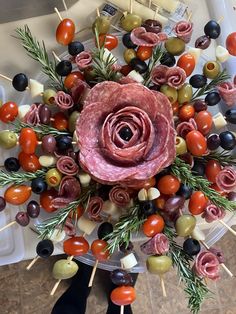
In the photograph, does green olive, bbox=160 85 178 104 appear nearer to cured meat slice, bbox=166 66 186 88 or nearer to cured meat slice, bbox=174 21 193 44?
cured meat slice, bbox=166 66 186 88

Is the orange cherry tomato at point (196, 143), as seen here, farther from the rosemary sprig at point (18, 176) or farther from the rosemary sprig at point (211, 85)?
the rosemary sprig at point (18, 176)

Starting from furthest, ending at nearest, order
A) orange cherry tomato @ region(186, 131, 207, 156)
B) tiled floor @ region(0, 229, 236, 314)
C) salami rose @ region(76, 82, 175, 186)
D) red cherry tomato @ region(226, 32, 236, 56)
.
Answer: tiled floor @ region(0, 229, 236, 314) < red cherry tomato @ region(226, 32, 236, 56) < orange cherry tomato @ region(186, 131, 207, 156) < salami rose @ region(76, 82, 175, 186)

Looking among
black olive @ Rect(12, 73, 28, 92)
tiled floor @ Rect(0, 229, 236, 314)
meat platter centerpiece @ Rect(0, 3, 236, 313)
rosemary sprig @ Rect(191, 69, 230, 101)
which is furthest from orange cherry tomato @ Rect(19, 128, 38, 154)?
tiled floor @ Rect(0, 229, 236, 314)

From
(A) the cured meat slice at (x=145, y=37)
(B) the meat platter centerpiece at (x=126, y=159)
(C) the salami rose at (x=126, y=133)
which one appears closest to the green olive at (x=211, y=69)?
(B) the meat platter centerpiece at (x=126, y=159)

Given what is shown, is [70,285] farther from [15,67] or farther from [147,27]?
[147,27]

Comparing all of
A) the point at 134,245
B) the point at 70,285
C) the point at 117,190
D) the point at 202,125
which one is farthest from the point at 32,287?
the point at 202,125

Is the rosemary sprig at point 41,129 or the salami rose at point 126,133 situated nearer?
the salami rose at point 126,133
